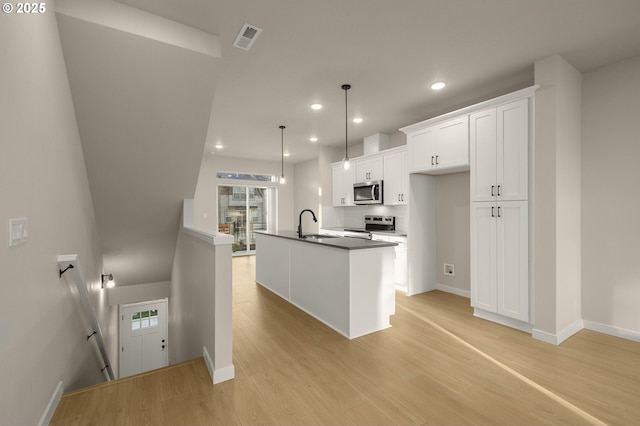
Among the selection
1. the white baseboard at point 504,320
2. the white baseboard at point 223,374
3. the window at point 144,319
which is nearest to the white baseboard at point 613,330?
the white baseboard at point 504,320

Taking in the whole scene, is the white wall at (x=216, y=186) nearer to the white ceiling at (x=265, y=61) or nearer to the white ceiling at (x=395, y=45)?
the white ceiling at (x=265, y=61)

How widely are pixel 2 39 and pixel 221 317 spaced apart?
6.50 feet

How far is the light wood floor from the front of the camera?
1.81 metres

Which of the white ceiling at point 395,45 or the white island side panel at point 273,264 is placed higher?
the white ceiling at point 395,45

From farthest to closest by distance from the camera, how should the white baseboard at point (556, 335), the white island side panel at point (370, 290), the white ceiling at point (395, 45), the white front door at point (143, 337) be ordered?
the white front door at point (143, 337) < the white island side panel at point (370, 290) < the white baseboard at point (556, 335) < the white ceiling at point (395, 45)

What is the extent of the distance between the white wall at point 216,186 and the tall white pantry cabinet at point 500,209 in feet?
19.5

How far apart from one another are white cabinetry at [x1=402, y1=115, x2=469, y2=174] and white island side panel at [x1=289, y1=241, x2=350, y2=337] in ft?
6.49

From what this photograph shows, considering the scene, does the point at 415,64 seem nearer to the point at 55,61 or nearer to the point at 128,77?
the point at 128,77

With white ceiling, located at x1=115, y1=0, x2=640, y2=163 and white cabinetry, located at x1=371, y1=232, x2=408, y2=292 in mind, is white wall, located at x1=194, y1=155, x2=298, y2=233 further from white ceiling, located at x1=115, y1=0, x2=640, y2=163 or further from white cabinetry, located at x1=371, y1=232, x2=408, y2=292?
white cabinetry, located at x1=371, y1=232, x2=408, y2=292

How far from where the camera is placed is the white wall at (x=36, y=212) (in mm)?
1267

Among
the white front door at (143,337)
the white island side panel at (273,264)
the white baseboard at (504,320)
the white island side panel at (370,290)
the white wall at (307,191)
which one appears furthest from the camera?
the white wall at (307,191)

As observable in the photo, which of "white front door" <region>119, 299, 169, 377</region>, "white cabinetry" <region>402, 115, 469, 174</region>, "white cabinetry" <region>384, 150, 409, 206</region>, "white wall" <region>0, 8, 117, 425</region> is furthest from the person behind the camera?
"white front door" <region>119, 299, 169, 377</region>

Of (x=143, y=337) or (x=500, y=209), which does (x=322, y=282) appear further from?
(x=143, y=337)

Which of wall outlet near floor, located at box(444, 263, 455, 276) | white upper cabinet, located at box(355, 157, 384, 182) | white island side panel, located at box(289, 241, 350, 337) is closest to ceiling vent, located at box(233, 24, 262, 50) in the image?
white island side panel, located at box(289, 241, 350, 337)
